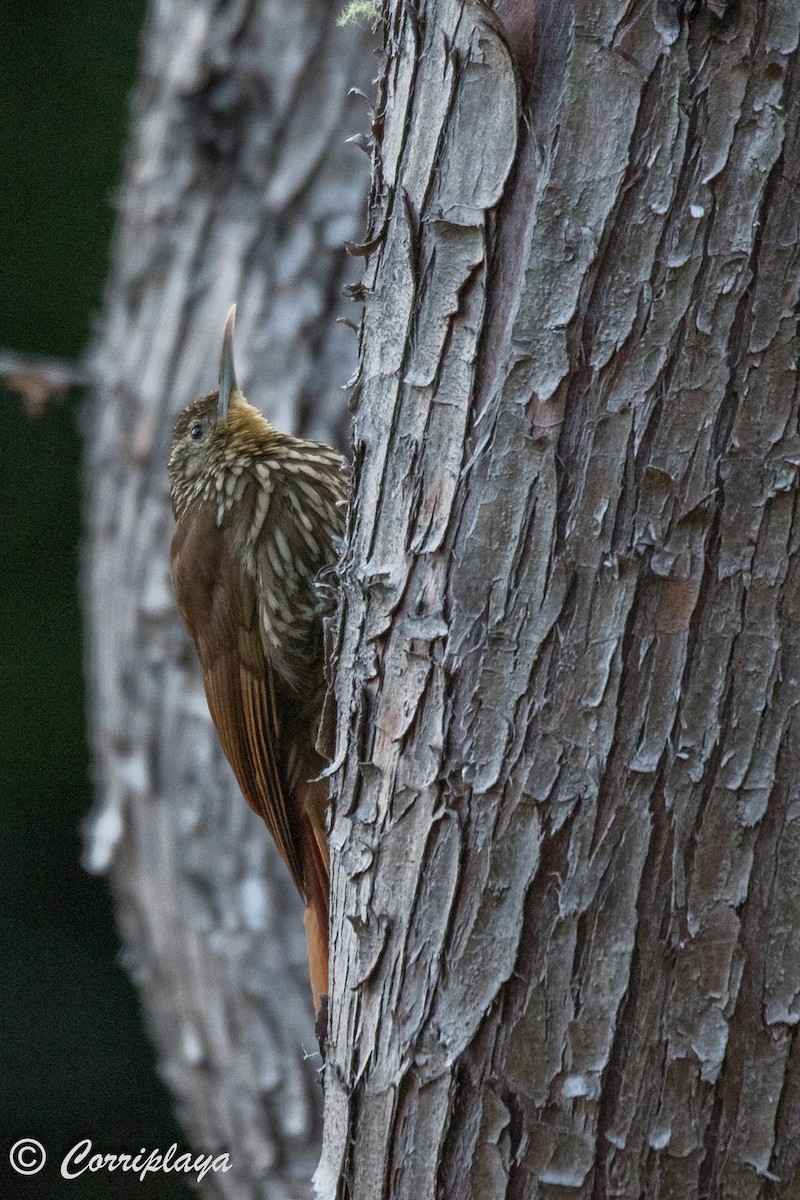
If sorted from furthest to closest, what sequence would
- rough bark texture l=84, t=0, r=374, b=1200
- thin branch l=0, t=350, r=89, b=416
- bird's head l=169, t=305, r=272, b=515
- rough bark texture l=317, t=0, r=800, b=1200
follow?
1. thin branch l=0, t=350, r=89, b=416
2. rough bark texture l=84, t=0, r=374, b=1200
3. bird's head l=169, t=305, r=272, b=515
4. rough bark texture l=317, t=0, r=800, b=1200

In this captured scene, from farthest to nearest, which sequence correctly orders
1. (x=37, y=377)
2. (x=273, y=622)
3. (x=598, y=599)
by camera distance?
(x=37, y=377) < (x=273, y=622) < (x=598, y=599)

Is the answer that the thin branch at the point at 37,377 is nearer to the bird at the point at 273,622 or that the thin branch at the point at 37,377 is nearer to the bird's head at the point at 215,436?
the bird's head at the point at 215,436

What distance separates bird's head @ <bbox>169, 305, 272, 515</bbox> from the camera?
2658 millimetres

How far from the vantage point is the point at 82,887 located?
16.7ft

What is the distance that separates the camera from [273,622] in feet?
7.96

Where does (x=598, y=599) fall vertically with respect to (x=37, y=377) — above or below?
below

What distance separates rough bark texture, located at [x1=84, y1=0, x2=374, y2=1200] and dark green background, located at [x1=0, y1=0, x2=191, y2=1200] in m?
1.53

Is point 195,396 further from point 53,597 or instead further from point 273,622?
point 53,597

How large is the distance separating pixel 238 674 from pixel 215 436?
536 millimetres

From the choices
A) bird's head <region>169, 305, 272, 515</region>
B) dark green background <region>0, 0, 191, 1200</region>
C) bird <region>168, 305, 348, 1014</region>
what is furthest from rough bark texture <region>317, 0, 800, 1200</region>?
dark green background <region>0, 0, 191, 1200</region>

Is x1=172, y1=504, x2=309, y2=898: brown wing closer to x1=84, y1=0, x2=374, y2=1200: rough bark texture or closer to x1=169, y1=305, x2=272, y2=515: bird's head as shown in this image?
x1=169, y1=305, x2=272, y2=515: bird's head

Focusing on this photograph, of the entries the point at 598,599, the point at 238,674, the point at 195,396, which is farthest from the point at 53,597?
the point at 598,599

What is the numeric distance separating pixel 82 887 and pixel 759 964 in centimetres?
406

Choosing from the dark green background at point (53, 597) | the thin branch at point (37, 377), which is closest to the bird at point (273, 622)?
the thin branch at point (37, 377)
